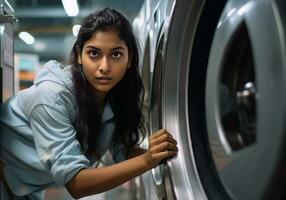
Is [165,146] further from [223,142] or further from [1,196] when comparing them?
[1,196]

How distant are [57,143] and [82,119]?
0.13 meters

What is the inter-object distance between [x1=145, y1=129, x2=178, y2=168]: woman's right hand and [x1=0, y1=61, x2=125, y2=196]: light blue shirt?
14 cm

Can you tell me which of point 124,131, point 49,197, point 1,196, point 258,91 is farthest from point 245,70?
point 49,197

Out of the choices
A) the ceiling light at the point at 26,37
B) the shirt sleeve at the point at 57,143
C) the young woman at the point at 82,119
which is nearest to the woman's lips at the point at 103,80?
the young woman at the point at 82,119

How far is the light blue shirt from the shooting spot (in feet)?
3.12

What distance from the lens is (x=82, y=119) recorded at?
3.48 ft

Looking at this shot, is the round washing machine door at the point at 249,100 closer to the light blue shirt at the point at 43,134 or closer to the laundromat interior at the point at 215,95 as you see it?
the laundromat interior at the point at 215,95

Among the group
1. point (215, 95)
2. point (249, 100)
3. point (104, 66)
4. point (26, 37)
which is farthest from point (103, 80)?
point (26, 37)

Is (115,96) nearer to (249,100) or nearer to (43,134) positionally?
(43,134)

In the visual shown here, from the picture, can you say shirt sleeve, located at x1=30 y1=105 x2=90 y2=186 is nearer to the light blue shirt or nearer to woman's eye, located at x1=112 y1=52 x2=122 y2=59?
the light blue shirt

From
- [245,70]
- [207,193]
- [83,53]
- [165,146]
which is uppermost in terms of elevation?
[83,53]

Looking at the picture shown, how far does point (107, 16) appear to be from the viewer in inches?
41.0

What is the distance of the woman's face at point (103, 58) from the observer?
3.31 feet

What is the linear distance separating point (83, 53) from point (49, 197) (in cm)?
56
